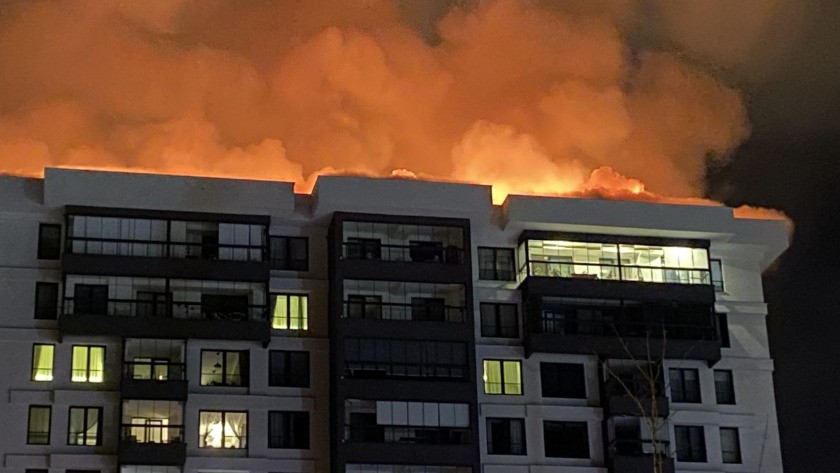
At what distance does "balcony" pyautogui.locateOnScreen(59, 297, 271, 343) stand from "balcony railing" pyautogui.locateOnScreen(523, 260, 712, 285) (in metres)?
12.4

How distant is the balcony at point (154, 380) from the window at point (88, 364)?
1.17m

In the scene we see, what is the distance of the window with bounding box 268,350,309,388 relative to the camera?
5362cm

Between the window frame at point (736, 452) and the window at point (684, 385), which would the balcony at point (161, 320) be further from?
the window frame at point (736, 452)

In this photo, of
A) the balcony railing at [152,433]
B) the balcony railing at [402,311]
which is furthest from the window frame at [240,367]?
the balcony railing at [402,311]

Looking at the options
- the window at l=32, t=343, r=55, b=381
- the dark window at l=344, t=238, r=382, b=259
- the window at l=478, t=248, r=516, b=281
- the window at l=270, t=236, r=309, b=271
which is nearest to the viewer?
the window at l=32, t=343, r=55, b=381

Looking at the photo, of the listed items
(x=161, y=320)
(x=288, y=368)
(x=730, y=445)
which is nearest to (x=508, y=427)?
(x=288, y=368)

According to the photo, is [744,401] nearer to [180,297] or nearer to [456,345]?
[456,345]

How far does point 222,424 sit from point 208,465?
1823 mm

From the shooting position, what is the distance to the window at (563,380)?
183ft

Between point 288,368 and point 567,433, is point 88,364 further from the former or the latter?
point 567,433

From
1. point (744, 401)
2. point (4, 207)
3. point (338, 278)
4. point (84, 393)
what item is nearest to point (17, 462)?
point (84, 393)

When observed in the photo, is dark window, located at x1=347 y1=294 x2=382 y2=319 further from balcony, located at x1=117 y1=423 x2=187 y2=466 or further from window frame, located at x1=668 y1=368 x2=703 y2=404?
window frame, located at x1=668 y1=368 x2=703 y2=404

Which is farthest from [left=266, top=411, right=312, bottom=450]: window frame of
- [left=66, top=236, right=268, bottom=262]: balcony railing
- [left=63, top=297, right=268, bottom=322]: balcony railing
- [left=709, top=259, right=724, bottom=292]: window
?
[left=709, top=259, right=724, bottom=292]: window

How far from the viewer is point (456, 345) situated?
178ft
